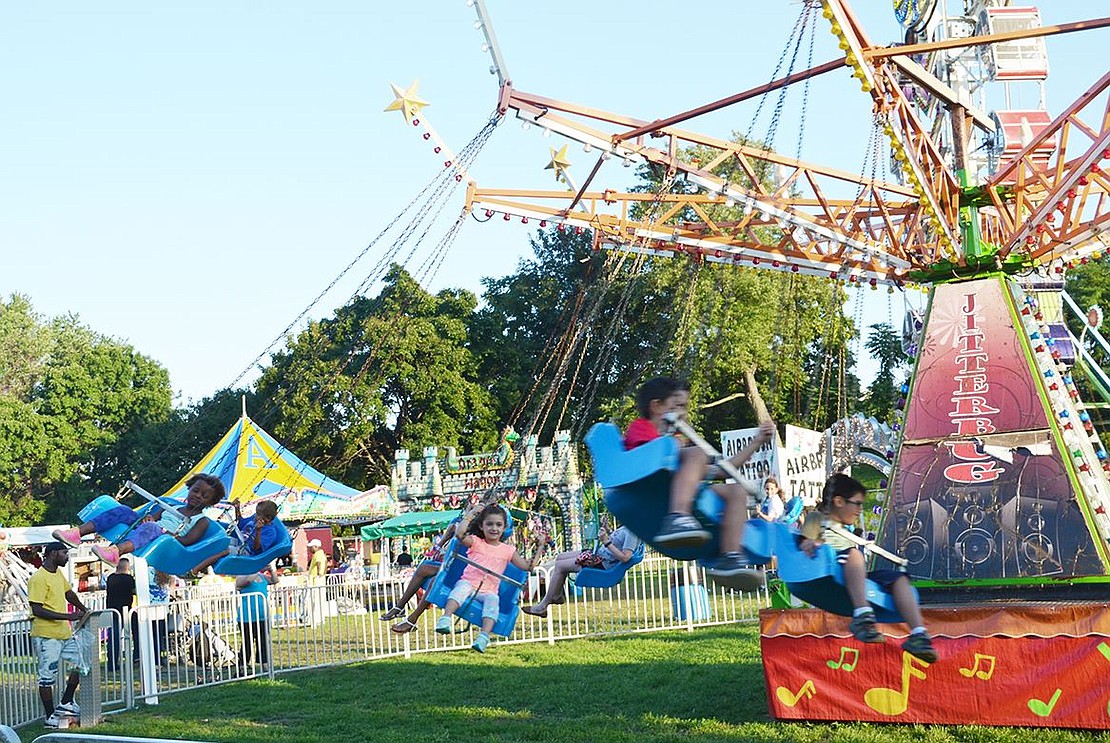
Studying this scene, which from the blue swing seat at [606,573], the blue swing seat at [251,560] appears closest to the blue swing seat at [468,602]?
the blue swing seat at [606,573]

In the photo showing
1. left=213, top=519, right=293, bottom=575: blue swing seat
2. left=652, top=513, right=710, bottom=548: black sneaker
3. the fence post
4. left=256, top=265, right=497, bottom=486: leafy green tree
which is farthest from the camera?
left=256, top=265, right=497, bottom=486: leafy green tree

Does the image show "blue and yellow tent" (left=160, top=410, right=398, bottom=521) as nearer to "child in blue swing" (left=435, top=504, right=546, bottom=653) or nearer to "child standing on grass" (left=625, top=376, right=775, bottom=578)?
"child in blue swing" (left=435, top=504, right=546, bottom=653)

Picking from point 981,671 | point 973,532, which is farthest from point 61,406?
point 981,671

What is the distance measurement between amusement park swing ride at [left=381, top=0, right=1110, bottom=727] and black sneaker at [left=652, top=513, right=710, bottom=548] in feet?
12.5

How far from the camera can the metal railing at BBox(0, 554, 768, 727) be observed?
35.6ft

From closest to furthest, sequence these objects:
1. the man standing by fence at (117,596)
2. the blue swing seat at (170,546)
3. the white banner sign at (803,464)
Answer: the blue swing seat at (170,546)
the man standing by fence at (117,596)
the white banner sign at (803,464)

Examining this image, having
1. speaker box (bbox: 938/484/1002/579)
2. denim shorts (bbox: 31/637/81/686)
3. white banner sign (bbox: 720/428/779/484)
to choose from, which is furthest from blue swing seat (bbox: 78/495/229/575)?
white banner sign (bbox: 720/428/779/484)

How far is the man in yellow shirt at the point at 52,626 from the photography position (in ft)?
32.3

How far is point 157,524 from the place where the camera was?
756 centimetres

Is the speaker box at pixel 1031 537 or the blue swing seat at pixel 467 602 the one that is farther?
the speaker box at pixel 1031 537

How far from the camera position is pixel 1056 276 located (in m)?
10.8

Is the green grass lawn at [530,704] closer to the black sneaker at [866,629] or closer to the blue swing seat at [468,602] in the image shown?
the blue swing seat at [468,602]

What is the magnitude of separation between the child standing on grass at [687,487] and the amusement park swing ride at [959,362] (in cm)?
357

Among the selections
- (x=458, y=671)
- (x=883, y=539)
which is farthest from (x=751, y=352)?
(x=883, y=539)
